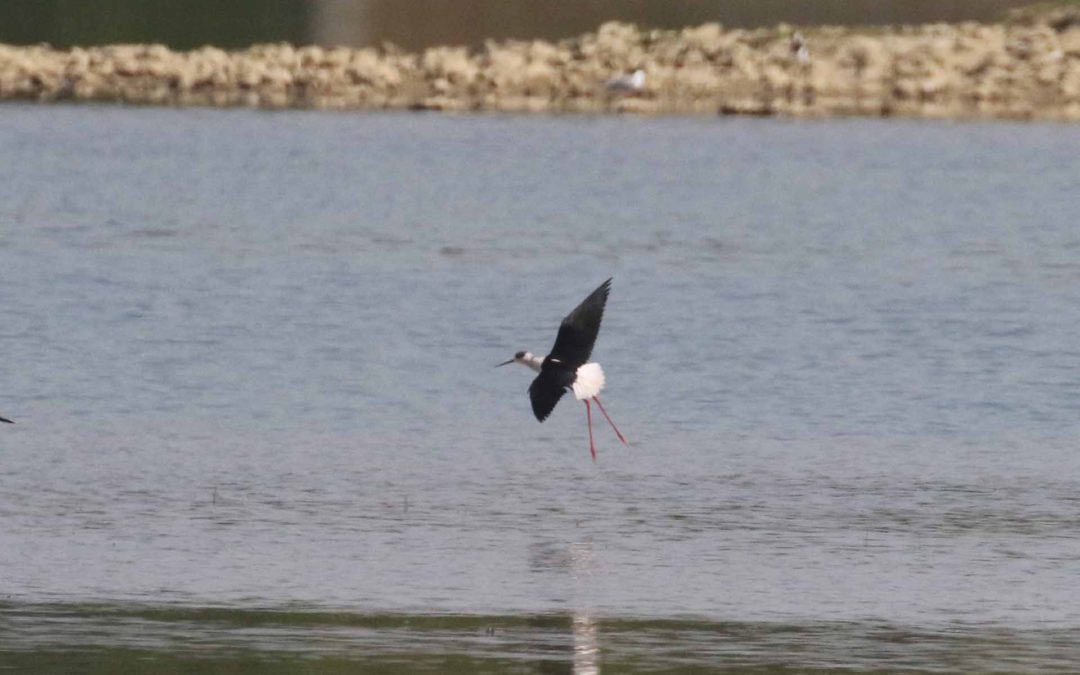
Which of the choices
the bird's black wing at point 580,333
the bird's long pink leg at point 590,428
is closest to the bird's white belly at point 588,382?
the bird's black wing at point 580,333

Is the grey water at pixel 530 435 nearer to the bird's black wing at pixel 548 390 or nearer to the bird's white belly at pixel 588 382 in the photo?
the bird's black wing at pixel 548 390

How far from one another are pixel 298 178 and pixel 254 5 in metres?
25.0

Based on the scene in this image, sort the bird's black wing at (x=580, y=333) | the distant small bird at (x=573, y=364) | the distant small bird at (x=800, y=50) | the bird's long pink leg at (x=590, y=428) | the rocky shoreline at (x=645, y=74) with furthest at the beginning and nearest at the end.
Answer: the distant small bird at (x=800, y=50)
the rocky shoreline at (x=645, y=74)
the bird's long pink leg at (x=590, y=428)
the bird's black wing at (x=580, y=333)
the distant small bird at (x=573, y=364)

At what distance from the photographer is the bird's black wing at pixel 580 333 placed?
549 inches

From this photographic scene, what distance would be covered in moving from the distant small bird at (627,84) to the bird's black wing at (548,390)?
3419cm

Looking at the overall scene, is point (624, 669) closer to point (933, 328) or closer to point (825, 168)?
point (933, 328)

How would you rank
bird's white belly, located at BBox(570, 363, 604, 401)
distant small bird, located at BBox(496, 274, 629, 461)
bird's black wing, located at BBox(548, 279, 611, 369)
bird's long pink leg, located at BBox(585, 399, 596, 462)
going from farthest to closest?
bird's long pink leg, located at BBox(585, 399, 596, 462)
bird's black wing, located at BBox(548, 279, 611, 369)
distant small bird, located at BBox(496, 274, 629, 461)
bird's white belly, located at BBox(570, 363, 604, 401)

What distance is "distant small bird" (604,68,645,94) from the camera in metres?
47.7

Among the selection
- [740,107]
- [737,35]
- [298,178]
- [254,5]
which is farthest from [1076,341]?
[254,5]

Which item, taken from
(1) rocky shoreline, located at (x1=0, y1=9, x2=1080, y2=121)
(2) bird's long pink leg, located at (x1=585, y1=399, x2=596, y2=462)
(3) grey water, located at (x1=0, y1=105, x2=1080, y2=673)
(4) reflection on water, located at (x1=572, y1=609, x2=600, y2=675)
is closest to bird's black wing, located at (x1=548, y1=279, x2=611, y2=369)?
(3) grey water, located at (x1=0, y1=105, x2=1080, y2=673)

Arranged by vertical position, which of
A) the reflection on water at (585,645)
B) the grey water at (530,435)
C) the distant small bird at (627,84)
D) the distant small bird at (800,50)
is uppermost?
the distant small bird at (800,50)

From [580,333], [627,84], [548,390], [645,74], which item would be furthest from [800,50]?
[548,390]

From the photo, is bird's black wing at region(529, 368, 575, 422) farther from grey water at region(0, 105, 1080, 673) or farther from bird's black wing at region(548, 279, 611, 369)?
grey water at region(0, 105, 1080, 673)

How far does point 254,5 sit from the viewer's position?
199 feet
